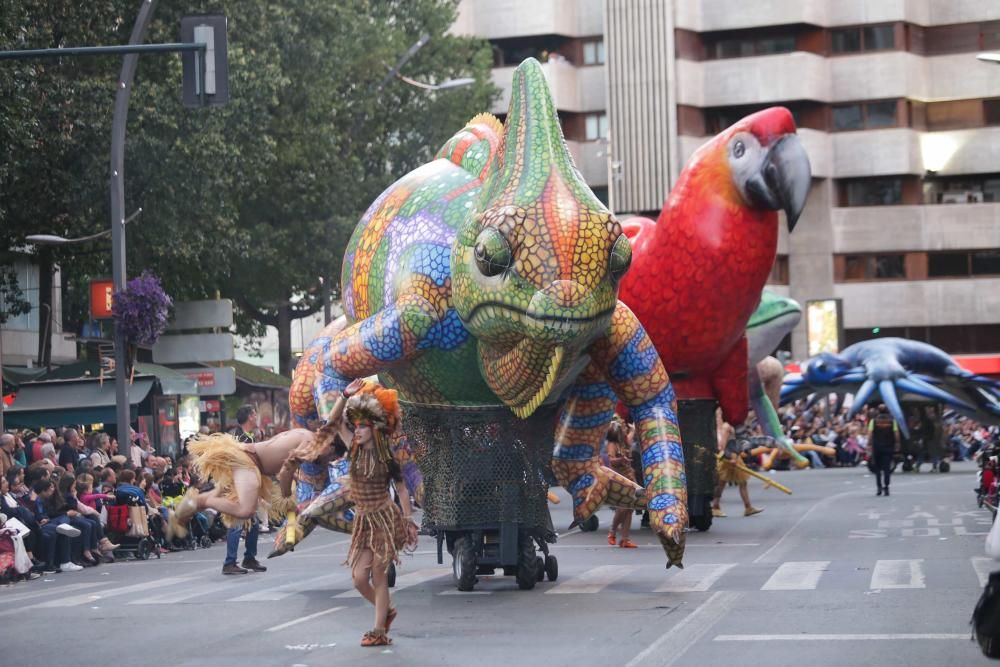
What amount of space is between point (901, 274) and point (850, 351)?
23.6 m

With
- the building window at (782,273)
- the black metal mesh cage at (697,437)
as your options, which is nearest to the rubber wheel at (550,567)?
the black metal mesh cage at (697,437)

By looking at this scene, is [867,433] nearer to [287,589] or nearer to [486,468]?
[287,589]

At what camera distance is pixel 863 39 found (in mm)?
65250

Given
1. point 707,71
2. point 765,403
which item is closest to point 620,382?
point 765,403

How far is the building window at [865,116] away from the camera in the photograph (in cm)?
6538

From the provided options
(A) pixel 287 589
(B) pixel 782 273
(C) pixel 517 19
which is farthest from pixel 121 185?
(B) pixel 782 273

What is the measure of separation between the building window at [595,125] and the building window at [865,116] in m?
8.82

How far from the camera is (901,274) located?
66.2m

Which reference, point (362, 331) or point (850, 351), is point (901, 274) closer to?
point (850, 351)

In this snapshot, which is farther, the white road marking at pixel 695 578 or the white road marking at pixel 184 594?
the white road marking at pixel 184 594

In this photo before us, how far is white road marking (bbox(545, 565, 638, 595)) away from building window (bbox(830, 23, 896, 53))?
50237mm

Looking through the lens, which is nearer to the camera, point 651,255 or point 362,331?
point 362,331

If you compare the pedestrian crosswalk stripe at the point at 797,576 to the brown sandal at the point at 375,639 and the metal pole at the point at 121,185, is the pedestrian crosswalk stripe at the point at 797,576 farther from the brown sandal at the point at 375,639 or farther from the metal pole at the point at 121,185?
the metal pole at the point at 121,185

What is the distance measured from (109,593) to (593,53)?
51.7 meters
